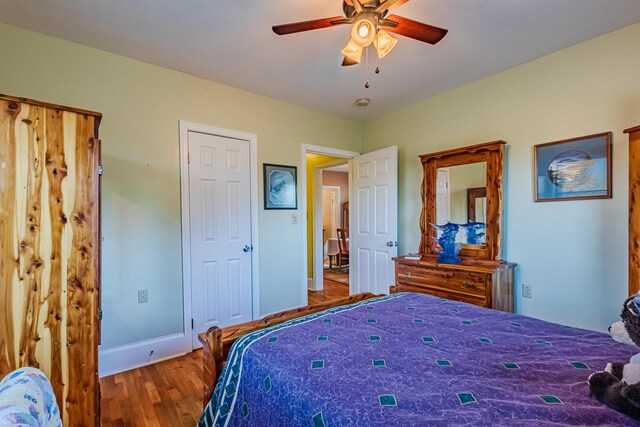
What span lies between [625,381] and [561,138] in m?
2.16

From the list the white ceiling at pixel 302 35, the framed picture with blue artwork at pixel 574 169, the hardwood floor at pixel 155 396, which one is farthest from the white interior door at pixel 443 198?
the hardwood floor at pixel 155 396

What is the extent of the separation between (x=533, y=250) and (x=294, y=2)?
102 inches

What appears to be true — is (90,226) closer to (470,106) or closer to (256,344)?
(256,344)

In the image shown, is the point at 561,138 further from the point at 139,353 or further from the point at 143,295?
the point at 139,353

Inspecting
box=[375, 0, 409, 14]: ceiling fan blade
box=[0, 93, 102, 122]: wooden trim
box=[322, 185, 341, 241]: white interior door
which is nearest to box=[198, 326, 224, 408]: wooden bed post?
box=[0, 93, 102, 122]: wooden trim

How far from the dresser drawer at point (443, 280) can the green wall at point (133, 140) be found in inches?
81.4

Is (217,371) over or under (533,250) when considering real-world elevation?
under

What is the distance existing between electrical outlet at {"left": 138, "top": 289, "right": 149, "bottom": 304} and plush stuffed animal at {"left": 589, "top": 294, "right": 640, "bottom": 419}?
8.98 feet

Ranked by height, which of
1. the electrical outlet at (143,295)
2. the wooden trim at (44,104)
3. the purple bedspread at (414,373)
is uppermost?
the wooden trim at (44,104)

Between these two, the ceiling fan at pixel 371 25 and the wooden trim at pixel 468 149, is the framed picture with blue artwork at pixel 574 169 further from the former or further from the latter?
the ceiling fan at pixel 371 25

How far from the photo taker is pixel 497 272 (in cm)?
236

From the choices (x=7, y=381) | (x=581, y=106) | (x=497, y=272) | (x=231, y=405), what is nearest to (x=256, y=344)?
(x=231, y=405)

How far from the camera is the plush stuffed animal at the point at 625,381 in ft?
2.47

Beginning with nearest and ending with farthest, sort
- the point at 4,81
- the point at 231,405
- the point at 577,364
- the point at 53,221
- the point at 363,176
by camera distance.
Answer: the point at 577,364 → the point at 231,405 → the point at 53,221 → the point at 4,81 → the point at 363,176
